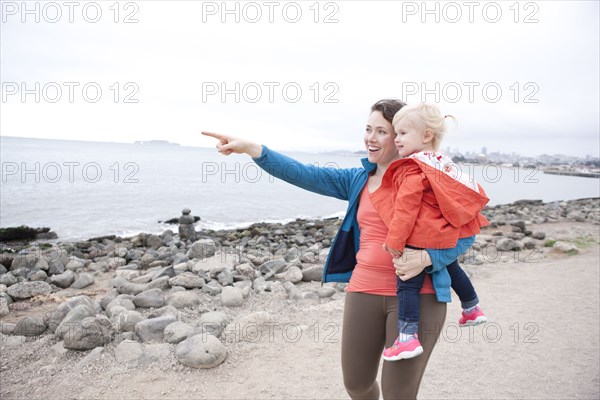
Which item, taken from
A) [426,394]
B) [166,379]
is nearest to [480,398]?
[426,394]

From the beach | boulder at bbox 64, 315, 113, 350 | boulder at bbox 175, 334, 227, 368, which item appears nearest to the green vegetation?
the beach

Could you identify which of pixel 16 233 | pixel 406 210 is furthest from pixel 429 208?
pixel 16 233

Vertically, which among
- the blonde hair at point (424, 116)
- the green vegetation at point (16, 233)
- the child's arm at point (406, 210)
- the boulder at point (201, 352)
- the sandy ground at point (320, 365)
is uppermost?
the blonde hair at point (424, 116)

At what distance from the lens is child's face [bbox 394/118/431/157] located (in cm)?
231

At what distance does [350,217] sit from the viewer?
107 inches

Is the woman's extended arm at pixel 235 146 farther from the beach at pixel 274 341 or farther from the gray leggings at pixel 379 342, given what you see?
the beach at pixel 274 341

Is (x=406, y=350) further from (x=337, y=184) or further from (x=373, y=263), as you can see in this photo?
(x=337, y=184)

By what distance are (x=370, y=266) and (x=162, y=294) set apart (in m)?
4.60

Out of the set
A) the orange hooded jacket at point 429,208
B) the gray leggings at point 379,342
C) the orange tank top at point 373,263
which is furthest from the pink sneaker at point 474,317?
the orange hooded jacket at point 429,208

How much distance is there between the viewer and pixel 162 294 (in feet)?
20.1

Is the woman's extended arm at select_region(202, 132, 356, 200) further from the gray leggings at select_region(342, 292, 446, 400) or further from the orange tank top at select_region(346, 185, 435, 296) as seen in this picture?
the gray leggings at select_region(342, 292, 446, 400)

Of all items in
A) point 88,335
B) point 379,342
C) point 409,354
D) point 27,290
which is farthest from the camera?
point 27,290

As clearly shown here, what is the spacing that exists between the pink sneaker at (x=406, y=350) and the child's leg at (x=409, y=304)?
0.05 m

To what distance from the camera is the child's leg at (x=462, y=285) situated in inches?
95.7
